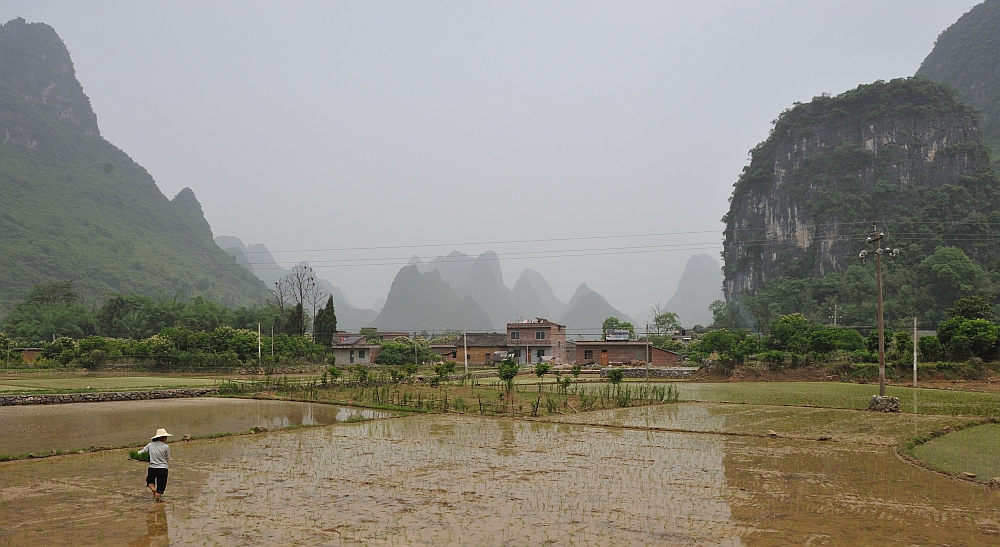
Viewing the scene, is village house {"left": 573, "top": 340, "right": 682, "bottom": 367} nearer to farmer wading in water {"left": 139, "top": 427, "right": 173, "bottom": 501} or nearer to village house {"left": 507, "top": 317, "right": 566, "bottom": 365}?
village house {"left": 507, "top": 317, "right": 566, "bottom": 365}

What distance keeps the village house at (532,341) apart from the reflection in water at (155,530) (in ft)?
151

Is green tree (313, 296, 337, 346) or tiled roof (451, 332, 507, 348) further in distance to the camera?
green tree (313, 296, 337, 346)

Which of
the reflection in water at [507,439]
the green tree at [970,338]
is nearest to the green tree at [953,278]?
the green tree at [970,338]

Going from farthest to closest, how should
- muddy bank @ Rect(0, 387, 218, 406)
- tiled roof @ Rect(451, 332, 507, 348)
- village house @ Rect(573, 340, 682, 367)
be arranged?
tiled roof @ Rect(451, 332, 507, 348) → village house @ Rect(573, 340, 682, 367) → muddy bank @ Rect(0, 387, 218, 406)

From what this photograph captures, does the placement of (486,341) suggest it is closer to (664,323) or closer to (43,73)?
(664,323)

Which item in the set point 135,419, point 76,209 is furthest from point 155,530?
point 76,209

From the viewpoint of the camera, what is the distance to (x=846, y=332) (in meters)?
40.3

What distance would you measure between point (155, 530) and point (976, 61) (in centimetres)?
16770

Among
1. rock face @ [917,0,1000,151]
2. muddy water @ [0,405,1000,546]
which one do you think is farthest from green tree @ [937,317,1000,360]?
rock face @ [917,0,1000,151]

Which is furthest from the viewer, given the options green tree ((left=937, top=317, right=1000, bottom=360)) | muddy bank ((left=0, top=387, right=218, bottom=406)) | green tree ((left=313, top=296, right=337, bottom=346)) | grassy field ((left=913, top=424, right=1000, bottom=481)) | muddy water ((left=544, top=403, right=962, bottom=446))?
green tree ((left=313, top=296, right=337, bottom=346))

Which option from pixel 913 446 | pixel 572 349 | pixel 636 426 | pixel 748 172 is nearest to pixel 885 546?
pixel 913 446

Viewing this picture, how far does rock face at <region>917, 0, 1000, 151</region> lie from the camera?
125 m

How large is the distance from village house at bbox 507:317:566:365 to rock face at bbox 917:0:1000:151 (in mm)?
106100

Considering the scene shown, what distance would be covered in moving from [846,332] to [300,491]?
39.5m
